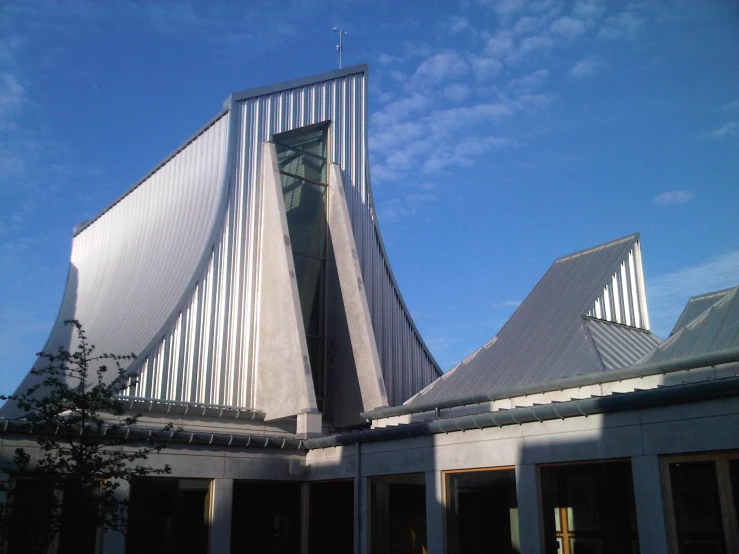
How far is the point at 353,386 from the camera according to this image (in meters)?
23.2

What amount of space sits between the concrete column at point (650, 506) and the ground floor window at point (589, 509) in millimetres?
179

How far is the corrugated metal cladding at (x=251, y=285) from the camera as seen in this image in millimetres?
19859

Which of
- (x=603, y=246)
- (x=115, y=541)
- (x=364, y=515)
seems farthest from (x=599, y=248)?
(x=115, y=541)

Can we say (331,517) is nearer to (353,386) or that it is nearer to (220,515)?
(220,515)

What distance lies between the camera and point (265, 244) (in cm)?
2219

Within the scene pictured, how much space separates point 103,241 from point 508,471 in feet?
89.5

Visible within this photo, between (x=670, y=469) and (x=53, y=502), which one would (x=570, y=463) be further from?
(x=53, y=502)

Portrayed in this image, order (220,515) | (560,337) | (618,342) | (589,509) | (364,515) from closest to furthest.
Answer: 1. (589,509)
2. (364,515)
3. (220,515)
4. (618,342)
5. (560,337)

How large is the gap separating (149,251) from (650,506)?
68.8 feet

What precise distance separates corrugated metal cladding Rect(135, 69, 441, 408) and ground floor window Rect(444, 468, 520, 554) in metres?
8.58

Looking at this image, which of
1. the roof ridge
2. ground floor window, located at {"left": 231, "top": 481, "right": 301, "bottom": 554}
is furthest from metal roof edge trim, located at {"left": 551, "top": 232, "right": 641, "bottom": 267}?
ground floor window, located at {"left": 231, "top": 481, "right": 301, "bottom": 554}

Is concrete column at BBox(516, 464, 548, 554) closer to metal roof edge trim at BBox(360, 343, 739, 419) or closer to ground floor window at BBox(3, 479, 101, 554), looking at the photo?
metal roof edge trim at BBox(360, 343, 739, 419)

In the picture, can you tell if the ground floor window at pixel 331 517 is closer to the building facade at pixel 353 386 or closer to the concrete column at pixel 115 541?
the building facade at pixel 353 386

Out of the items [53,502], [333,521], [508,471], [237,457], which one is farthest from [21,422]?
[508,471]
